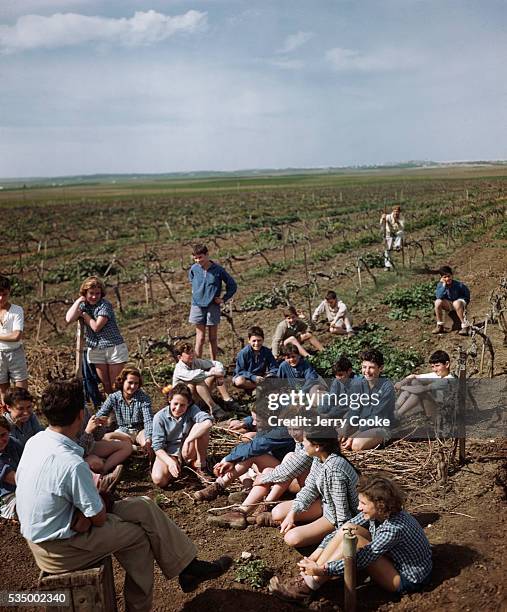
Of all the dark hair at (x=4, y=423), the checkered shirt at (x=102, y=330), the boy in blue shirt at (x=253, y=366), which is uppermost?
the checkered shirt at (x=102, y=330)

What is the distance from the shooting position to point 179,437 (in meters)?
6.04

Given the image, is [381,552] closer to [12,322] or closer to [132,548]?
[132,548]

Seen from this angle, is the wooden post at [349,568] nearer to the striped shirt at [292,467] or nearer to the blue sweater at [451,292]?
the striped shirt at [292,467]

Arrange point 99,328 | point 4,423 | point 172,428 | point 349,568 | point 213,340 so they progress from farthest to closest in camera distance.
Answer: point 213,340 < point 99,328 < point 172,428 < point 4,423 < point 349,568

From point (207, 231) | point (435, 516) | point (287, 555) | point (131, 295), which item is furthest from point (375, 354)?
point (207, 231)

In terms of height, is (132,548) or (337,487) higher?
(337,487)

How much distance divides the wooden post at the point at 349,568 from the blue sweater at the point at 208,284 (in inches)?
194

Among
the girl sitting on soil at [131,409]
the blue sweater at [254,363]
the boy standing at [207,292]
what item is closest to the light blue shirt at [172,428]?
the girl sitting on soil at [131,409]

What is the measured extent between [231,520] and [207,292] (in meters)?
3.88

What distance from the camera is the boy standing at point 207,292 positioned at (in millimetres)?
8492

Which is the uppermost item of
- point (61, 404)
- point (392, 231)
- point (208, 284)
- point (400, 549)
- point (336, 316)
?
point (392, 231)

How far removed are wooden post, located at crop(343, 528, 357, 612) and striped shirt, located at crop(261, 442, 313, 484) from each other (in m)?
1.09

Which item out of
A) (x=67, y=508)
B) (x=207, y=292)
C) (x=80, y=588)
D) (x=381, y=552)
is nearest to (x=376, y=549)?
(x=381, y=552)

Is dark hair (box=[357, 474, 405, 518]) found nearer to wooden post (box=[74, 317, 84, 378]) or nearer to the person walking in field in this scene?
wooden post (box=[74, 317, 84, 378])
